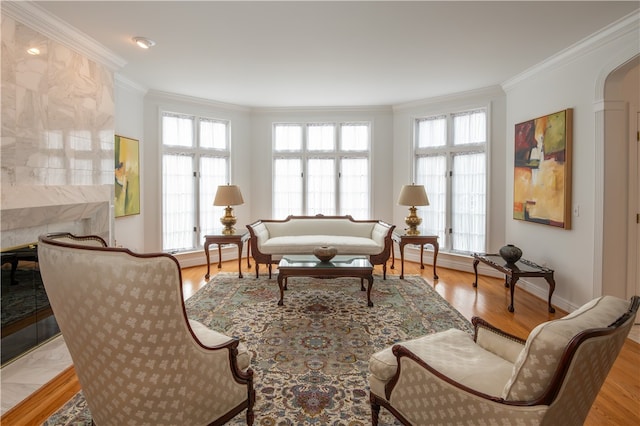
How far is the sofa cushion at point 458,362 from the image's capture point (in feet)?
5.11

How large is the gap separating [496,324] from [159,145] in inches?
213

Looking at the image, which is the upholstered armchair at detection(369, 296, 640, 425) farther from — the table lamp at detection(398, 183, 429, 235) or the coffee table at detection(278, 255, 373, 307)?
the table lamp at detection(398, 183, 429, 235)

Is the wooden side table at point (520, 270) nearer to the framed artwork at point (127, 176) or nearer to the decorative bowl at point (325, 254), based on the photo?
the decorative bowl at point (325, 254)

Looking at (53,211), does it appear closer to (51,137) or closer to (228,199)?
(51,137)

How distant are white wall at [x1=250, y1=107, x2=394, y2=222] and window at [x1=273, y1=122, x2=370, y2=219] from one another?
14 centimetres

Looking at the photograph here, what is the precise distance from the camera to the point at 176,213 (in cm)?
582

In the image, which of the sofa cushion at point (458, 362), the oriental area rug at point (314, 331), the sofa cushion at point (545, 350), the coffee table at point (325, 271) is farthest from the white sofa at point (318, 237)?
the sofa cushion at point (545, 350)

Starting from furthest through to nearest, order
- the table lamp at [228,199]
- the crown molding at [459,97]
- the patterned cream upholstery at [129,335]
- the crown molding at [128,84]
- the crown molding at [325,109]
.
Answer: the crown molding at [325,109], the table lamp at [228,199], the crown molding at [459,97], the crown molding at [128,84], the patterned cream upholstery at [129,335]

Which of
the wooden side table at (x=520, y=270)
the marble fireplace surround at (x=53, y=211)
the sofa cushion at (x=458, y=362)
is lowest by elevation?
the sofa cushion at (x=458, y=362)

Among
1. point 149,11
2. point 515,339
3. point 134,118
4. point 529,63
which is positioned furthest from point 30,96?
point 529,63

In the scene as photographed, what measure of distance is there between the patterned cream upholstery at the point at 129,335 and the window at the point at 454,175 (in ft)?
15.5

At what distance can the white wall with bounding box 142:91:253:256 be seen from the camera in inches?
212

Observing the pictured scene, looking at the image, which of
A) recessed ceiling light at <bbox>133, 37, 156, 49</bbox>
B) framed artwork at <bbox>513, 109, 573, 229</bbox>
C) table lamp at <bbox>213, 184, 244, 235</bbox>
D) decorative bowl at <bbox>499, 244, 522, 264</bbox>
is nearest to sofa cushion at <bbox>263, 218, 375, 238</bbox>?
table lamp at <bbox>213, 184, 244, 235</bbox>

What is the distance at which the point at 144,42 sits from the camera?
3520 mm
